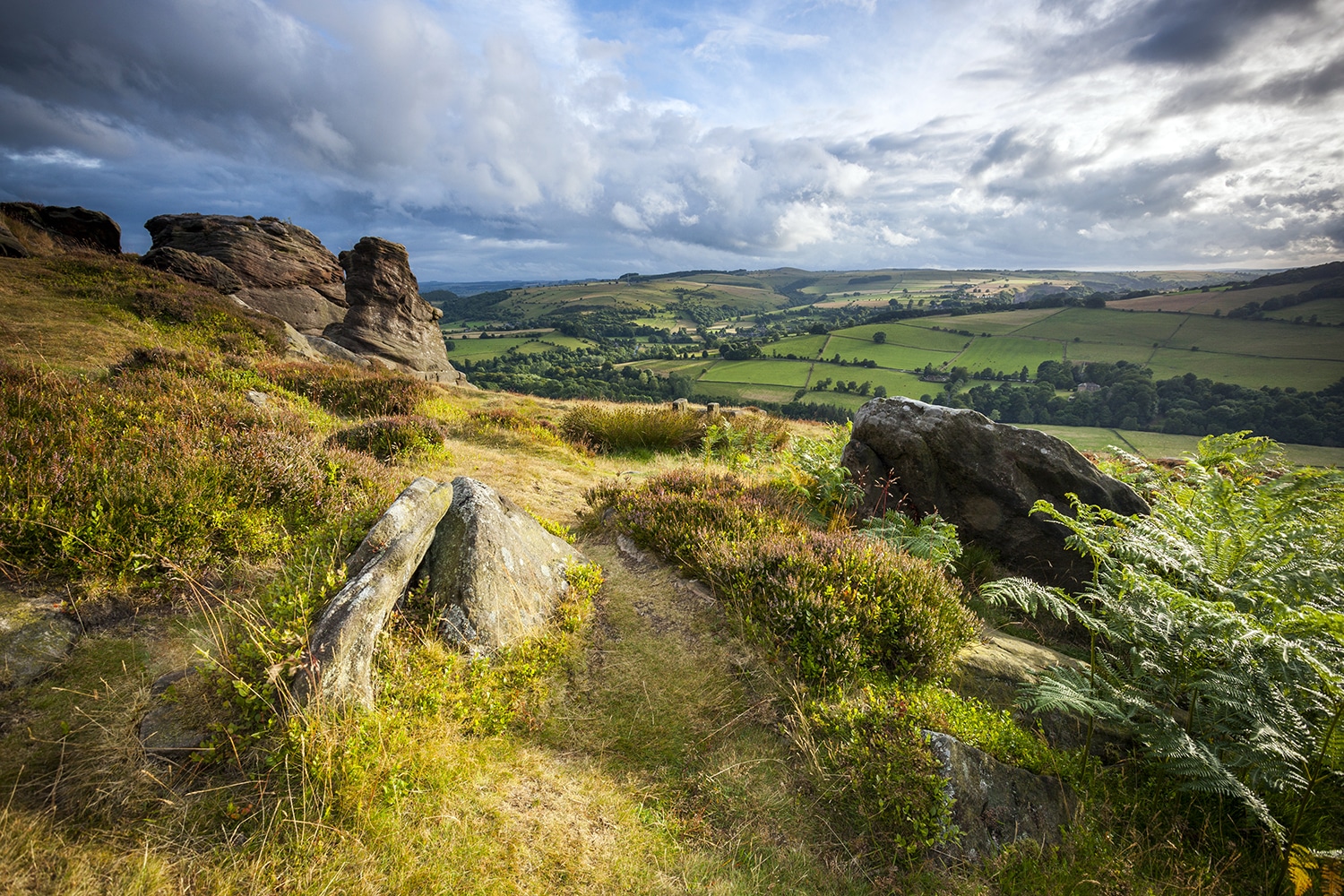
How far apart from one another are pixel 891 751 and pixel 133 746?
5.14 metres

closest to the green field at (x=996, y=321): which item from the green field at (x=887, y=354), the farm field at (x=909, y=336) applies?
the farm field at (x=909, y=336)

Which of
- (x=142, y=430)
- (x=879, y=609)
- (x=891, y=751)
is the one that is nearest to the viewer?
(x=891, y=751)

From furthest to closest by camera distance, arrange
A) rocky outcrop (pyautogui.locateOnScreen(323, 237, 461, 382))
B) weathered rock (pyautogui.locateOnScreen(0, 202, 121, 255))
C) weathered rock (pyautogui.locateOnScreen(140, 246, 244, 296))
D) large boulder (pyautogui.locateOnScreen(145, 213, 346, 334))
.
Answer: large boulder (pyautogui.locateOnScreen(145, 213, 346, 334))
rocky outcrop (pyautogui.locateOnScreen(323, 237, 461, 382))
weathered rock (pyautogui.locateOnScreen(0, 202, 121, 255))
weathered rock (pyautogui.locateOnScreen(140, 246, 244, 296))

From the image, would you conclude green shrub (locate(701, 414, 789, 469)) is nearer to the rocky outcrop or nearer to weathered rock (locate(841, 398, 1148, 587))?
weathered rock (locate(841, 398, 1148, 587))

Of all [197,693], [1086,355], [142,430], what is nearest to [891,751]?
[197,693]

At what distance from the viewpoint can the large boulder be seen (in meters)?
27.9

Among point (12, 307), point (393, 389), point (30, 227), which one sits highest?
point (30, 227)

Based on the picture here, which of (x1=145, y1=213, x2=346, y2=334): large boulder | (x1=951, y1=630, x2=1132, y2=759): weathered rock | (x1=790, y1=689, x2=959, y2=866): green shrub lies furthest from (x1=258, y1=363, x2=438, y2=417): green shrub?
(x1=145, y1=213, x2=346, y2=334): large boulder

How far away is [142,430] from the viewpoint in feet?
19.5

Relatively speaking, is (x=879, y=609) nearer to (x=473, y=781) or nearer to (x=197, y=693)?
(x=473, y=781)

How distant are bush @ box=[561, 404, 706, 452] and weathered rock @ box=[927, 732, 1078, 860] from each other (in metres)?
10.8

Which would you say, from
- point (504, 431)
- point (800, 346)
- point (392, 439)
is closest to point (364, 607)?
point (392, 439)

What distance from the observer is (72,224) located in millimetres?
26547

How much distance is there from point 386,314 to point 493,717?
3050cm
